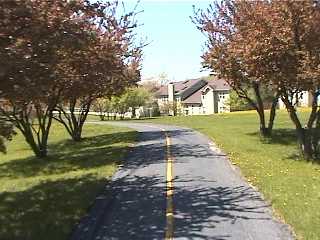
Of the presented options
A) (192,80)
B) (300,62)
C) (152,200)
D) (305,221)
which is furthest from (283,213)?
(192,80)

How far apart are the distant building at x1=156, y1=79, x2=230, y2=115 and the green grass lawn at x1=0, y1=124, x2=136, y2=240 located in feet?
200

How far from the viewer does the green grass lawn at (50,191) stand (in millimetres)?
9930

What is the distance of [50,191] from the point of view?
14.0m

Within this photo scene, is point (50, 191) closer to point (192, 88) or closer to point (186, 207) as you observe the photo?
point (186, 207)

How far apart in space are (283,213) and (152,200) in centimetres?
311

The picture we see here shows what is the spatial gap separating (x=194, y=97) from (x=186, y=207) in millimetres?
91935

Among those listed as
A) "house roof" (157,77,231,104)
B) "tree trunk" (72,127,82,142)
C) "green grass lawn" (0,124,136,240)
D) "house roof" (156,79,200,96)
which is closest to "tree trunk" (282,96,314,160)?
"green grass lawn" (0,124,136,240)

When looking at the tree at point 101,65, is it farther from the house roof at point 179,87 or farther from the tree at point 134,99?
the house roof at point 179,87

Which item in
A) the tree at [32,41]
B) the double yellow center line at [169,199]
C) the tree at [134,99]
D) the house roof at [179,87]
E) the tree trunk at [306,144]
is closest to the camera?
the double yellow center line at [169,199]

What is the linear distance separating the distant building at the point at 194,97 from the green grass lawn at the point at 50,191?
60810 millimetres

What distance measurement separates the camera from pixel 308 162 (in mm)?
18406

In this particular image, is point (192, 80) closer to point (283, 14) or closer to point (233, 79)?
point (233, 79)

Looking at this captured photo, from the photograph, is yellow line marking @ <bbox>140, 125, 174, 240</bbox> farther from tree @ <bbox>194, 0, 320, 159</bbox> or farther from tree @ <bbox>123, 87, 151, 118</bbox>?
tree @ <bbox>123, 87, 151, 118</bbox>

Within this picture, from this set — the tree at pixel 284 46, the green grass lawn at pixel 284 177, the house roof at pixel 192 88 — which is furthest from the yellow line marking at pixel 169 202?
the house roof at pixel 192 88
